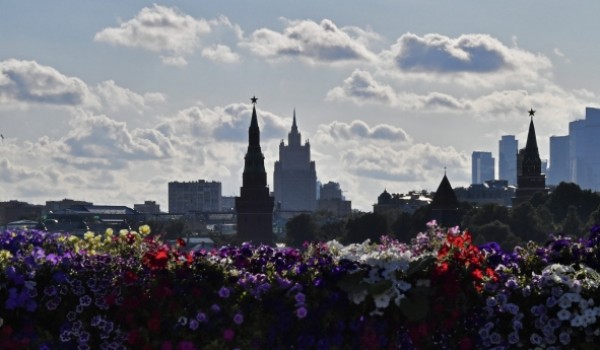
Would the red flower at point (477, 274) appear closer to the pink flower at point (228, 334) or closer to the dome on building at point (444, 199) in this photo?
the pink flower at point (228, 334)

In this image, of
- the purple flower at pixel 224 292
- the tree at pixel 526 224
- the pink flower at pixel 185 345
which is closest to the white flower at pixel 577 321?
the purple flower at pixel 224 292

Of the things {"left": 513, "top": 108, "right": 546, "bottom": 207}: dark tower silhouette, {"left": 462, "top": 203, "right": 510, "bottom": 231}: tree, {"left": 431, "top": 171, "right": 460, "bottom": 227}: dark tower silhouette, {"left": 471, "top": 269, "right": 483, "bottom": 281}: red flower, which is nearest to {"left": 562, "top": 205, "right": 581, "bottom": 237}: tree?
{"left": 462, "top": 203, "right": 510, "bottom": 231}: tree

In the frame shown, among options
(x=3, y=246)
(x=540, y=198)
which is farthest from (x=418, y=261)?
(x=540, y=198)

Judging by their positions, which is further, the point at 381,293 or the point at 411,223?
the point at 411,223

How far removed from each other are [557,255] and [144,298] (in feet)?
14.1

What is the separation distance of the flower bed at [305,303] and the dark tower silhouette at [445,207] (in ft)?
438

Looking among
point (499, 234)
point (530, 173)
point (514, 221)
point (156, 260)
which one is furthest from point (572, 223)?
point (156, 260)

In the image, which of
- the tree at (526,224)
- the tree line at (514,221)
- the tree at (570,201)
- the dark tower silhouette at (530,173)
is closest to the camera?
the tree line at (514,221)

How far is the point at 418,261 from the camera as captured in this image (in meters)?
13.3

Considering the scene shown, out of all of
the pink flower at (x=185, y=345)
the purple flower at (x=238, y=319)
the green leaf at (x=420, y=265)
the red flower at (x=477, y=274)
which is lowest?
the pink flower at (x=185, y=345)

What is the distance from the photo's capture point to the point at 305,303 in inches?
523

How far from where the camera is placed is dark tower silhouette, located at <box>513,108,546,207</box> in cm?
17262

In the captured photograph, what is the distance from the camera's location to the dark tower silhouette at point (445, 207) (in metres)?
147

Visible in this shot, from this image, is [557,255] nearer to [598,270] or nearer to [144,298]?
[598,270]
